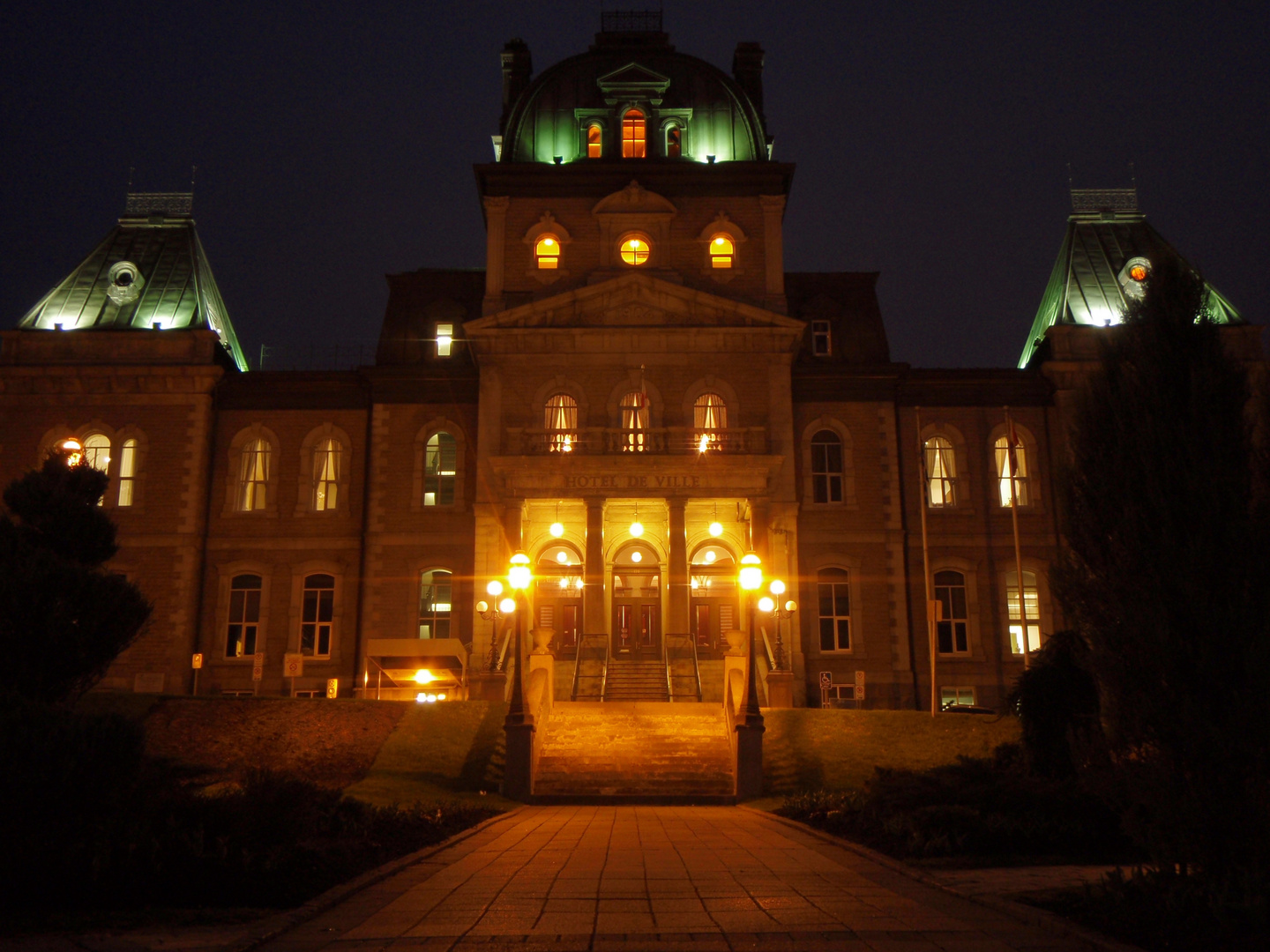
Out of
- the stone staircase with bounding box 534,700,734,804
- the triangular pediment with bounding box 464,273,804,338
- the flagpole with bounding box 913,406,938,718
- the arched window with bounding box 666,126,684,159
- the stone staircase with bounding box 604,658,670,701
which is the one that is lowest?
the stone staircase with bounding box 534,700,734,804

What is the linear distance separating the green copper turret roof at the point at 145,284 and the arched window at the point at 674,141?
1668 centimetres

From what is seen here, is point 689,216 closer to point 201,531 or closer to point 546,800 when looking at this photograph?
point 201,531

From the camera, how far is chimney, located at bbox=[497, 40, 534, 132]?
44469 millimetres

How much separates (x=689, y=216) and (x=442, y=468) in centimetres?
1184

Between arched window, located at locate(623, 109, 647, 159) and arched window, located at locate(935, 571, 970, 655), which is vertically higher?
arched window, located at locate(623, 109, 647, 159)

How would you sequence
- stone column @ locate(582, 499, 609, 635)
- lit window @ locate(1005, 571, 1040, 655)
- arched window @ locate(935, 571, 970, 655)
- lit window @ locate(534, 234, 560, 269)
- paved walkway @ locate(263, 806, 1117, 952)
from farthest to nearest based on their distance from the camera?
lit window @ locate(534, 234, 560, 269), arched window @ locate(935, 571, 970, 655), lit window @ locate(1005, 571, 1040, 655), stone column @ locate(582, 499, 609, 635), paved walkway @ locate(263, 806, 1117, 952)

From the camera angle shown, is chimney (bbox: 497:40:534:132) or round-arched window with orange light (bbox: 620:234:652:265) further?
chimney (bbox: 497:40:534:132)

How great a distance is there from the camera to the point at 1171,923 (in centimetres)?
910

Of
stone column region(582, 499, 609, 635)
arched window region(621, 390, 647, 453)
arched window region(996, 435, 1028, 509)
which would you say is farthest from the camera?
arched window region(996, 435, 1028, 509)

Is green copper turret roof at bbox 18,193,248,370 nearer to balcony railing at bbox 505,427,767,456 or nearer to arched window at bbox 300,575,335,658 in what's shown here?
arched window at bbox 300,575,335,658

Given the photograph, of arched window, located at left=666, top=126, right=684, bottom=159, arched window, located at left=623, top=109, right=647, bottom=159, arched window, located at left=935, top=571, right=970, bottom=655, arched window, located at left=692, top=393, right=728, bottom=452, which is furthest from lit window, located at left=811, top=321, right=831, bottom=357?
arched window, located at left=935, top=571, right=970, bottom=655

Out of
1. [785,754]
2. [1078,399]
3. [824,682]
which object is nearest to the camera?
[1078,399]

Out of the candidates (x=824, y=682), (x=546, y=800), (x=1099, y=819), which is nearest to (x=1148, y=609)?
(x=1099, y=819)

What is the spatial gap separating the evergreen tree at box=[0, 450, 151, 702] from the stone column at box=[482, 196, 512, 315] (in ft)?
77.6
